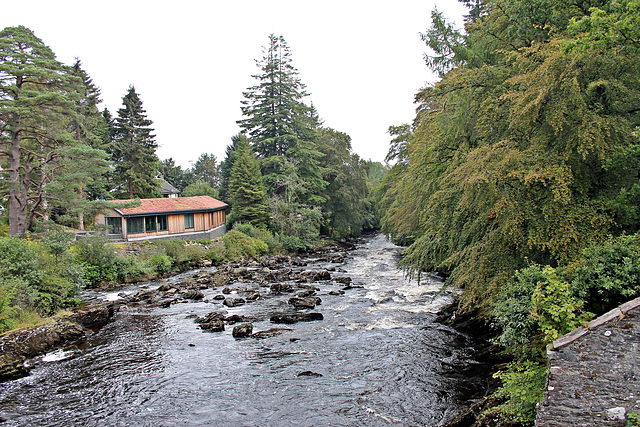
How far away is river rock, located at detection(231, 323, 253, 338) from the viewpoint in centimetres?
1197

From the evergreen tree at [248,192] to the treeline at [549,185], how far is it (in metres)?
29.4

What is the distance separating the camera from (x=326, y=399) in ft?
25.6

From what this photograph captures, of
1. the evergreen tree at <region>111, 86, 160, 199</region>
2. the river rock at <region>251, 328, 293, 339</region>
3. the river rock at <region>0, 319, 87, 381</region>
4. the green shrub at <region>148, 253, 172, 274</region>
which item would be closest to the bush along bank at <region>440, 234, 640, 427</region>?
the river rock at <region>251, 328, 293, 339</region>

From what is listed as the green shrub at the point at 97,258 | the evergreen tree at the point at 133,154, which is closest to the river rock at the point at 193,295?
the green shrub at the point at 97,258

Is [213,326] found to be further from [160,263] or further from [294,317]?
[160,263]

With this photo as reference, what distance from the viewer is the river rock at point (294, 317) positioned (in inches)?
531

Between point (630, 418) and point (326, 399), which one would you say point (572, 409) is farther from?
point (326, 399)

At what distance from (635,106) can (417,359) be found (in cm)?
808

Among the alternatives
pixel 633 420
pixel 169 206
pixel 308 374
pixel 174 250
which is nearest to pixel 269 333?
pixel 308 374

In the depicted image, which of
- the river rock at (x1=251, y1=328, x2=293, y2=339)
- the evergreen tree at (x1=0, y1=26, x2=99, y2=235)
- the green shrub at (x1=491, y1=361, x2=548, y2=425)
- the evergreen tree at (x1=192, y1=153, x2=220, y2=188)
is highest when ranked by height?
the evergreen tree at (x1=192, y1=153, x2=220, y2=188)

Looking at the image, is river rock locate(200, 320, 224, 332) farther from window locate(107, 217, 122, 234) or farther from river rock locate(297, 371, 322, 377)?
window locate(107, 217, 122, 234)

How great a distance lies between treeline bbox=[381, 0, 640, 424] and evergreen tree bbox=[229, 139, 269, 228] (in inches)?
1158

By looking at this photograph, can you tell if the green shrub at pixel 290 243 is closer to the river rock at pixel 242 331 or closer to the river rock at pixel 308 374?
the river rock at pixel 242 331

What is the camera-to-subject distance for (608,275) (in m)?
6.54
